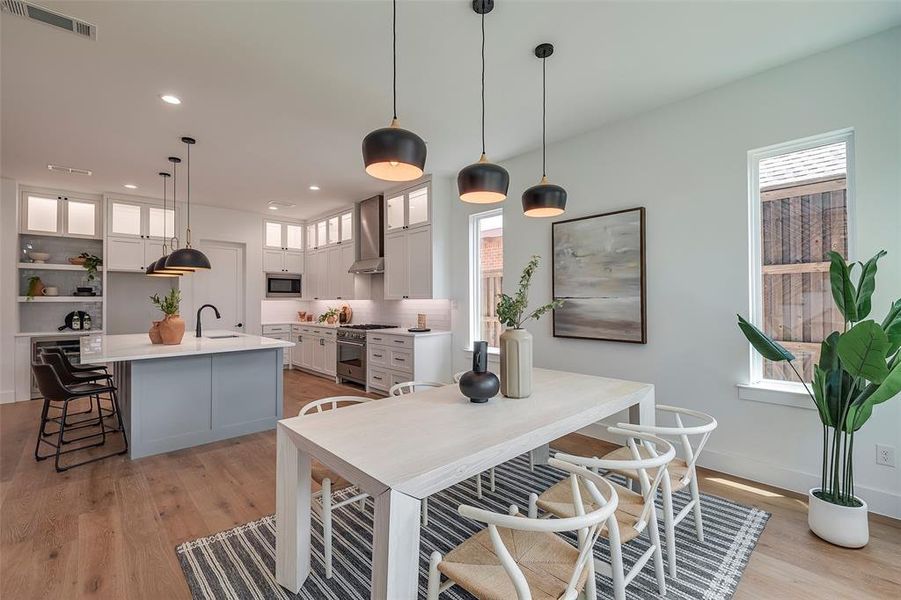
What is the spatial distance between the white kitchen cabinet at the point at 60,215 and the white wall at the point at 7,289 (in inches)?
10.8

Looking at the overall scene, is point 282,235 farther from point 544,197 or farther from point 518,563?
point 518,563

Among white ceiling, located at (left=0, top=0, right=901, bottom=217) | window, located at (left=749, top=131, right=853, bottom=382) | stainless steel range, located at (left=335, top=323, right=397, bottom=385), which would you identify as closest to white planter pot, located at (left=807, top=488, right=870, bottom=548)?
window, located at (left=749, top=131, right=853, bottom=382)

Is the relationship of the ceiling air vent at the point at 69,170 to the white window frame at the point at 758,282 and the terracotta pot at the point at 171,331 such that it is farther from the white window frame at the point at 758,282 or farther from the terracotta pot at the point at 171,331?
the white window frame at the point at 758,282

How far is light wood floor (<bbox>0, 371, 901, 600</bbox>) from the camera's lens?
5.98 ft

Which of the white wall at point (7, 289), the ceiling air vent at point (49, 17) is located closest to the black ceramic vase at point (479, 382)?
the ceiling air vent at point (49, 17)

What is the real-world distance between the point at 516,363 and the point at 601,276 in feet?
6.11

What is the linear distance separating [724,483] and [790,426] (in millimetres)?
588

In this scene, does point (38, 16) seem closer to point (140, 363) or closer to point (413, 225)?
point (140, 363)

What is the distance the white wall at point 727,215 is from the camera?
2385mm

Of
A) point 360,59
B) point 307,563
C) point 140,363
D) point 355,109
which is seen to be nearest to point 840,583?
point 307,563

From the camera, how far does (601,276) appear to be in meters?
3.62

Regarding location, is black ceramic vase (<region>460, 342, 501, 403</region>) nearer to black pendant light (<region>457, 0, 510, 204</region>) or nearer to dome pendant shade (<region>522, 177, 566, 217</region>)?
black pendant light (<region>457, 0, 510, 204</region>)

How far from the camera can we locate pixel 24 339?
17.0 ft

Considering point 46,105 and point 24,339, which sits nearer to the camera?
point 46,105
